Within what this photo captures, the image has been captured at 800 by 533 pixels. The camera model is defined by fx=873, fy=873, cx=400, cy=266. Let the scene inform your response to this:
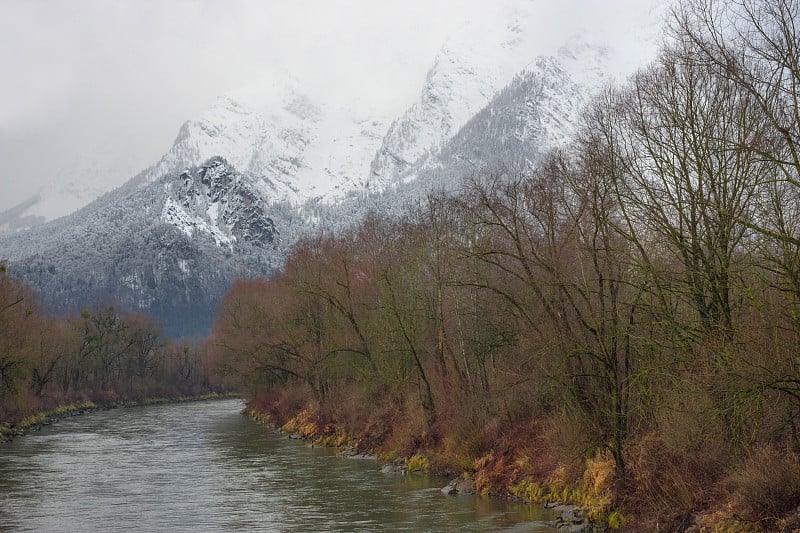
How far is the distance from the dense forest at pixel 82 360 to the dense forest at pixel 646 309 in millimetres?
30492

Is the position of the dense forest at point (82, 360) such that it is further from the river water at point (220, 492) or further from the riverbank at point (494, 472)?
the riverbank at point (494, 472)

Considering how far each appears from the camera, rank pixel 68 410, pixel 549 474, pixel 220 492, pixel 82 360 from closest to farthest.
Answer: pixel 549 474
pixel 220 492
pixel 68 410
pixel 82 360

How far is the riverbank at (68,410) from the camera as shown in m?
64.0

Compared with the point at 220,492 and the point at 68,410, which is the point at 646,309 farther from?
the point at 68,410

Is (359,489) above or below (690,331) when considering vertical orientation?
below

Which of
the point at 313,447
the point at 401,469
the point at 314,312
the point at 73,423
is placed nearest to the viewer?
the point at 401,469

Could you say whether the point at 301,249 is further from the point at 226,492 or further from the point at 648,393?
the point at 648,393

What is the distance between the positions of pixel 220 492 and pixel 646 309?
2056cm

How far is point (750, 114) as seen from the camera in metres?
21.4

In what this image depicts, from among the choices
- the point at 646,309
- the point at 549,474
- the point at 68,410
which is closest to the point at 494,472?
the point at 549,474

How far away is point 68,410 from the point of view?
92.6 m

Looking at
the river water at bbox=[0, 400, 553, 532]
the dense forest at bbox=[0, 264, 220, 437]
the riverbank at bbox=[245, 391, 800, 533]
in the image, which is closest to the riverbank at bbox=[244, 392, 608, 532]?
the riverbank at bbox=[245, 391, 800, 533]

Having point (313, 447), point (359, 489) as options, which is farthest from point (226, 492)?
point (313, 447)

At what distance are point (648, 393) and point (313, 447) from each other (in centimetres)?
3319
